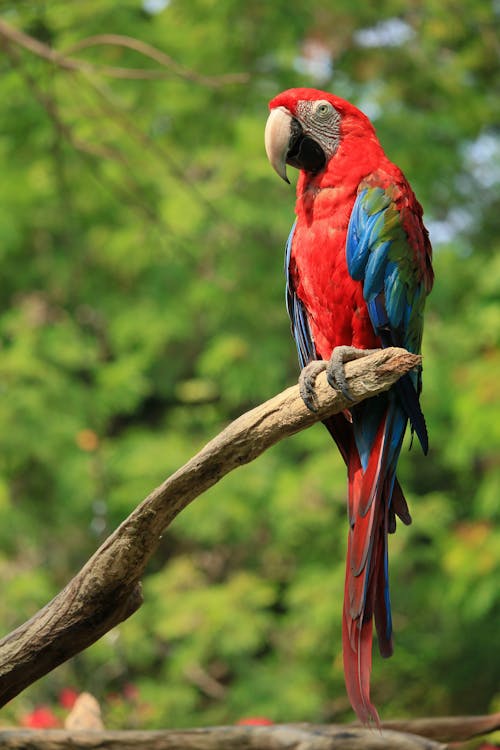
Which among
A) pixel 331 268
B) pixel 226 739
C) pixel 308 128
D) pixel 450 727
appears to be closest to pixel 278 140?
pixel 308 128

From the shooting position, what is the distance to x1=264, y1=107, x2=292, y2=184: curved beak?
5.73ft

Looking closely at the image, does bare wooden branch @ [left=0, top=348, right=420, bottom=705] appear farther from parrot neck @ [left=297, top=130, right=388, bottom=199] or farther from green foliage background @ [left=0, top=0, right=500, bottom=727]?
green foliage background @ [left=0, top=0, right=500, bottom=727]

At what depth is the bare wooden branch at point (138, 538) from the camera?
152 cm

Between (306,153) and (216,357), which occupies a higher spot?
(216,357)

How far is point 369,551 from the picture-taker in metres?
1.62

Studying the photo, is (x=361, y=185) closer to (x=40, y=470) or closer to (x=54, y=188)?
(x=40, y=470)

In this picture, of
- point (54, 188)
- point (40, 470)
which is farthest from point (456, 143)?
point (40, 470)

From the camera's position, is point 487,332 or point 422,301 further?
point 487,332

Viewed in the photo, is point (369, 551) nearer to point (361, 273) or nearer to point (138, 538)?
point (138, 538)

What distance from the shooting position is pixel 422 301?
5.85 ft

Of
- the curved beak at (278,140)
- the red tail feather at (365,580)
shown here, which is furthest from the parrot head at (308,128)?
the red tail feather at (365,580)

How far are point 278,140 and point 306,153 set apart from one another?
0.07 meters

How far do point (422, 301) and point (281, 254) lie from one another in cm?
268

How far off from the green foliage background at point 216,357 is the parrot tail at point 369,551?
217 centimetres
